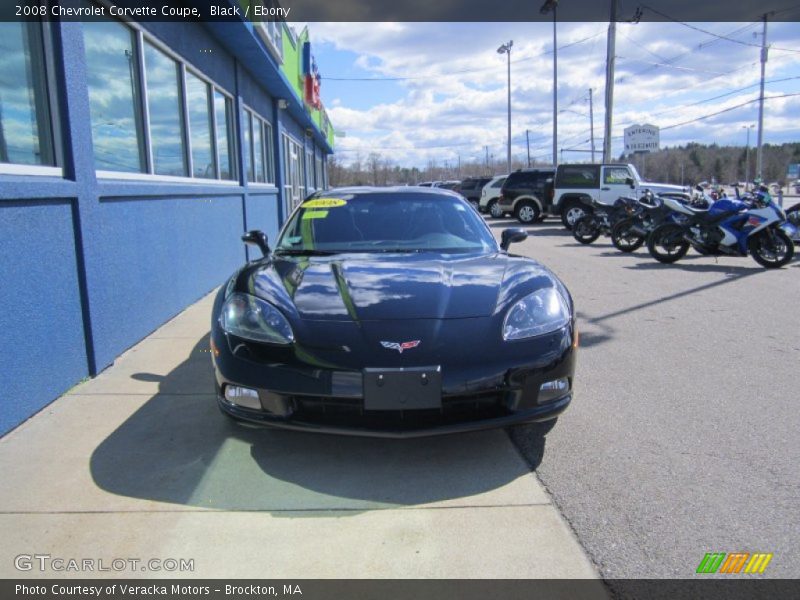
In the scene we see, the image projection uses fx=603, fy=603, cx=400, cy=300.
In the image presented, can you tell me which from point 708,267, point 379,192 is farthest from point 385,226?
point 708,267

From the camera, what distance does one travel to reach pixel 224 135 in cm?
988

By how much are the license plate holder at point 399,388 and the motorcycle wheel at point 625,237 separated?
1149cm

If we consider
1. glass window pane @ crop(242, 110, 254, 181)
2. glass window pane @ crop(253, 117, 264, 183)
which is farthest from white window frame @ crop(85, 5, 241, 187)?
glass window pane @ crop(253, 117, 264, 183)

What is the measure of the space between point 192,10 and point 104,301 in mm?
4320

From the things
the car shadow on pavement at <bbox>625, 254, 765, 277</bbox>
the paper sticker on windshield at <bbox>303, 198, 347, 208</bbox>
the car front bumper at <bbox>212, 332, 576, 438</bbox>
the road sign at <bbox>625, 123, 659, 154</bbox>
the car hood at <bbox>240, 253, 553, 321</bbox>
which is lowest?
the car shadow on pavement at <bbox>625, 254, 765, 277</bbox>

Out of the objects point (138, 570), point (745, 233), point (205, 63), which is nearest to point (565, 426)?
point (138, 570)

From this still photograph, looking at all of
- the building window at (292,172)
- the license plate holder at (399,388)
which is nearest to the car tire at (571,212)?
the building window at (292,172)

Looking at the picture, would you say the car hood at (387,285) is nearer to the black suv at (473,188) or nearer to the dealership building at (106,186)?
the dealership building at (106,186)

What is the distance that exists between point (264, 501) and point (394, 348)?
0.92m

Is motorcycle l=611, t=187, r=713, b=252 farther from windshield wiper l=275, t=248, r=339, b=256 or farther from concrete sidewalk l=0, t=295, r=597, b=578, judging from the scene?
concrete sidewalk l=0, t=295, r=597, b=578

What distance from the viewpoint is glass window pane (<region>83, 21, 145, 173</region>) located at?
16.6 feet

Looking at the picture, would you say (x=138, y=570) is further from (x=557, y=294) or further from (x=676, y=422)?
(x=676, y=422)

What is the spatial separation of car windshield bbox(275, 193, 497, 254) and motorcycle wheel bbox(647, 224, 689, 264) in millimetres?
7374

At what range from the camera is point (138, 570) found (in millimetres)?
2279
